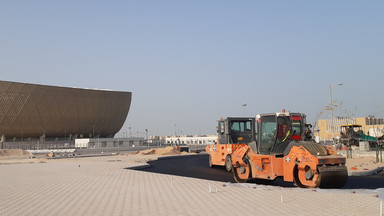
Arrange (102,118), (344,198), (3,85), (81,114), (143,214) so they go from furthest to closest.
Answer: (102,118) → (81,114) → (3,85) → (344,198) → (143,214)

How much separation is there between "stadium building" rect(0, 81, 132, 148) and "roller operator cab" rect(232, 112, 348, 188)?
98.1m

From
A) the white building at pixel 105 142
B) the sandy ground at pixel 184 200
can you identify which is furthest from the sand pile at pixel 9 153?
the sandy ground at pixel 184 200

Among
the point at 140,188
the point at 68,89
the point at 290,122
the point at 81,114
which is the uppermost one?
the point at 68,89

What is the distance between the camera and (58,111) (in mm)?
114375

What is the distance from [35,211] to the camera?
35.3 ft

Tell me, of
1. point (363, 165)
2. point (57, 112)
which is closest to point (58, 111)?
point (57, 112)

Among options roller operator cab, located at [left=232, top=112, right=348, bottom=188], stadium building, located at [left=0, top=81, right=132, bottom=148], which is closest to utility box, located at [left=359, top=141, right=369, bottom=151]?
roller operator cab, located at [left=232, top=112, right=348, bottom=188]

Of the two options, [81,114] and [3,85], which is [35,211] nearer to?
[3,85]

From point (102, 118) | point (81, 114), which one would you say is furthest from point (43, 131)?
point (102, 118)

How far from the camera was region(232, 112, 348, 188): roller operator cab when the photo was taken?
43.8 ft

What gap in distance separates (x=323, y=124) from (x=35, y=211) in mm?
141211

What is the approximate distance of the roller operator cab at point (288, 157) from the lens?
13.4 meters

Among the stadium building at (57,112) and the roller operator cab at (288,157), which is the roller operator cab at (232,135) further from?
the stadium building at (57,112)

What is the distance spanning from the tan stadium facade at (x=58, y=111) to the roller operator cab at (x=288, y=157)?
98052 mm
